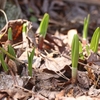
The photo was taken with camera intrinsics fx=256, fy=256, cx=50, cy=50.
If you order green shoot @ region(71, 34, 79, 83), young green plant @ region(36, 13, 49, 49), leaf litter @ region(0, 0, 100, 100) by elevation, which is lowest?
leaf litter @ region(0, 0, 100, 100)

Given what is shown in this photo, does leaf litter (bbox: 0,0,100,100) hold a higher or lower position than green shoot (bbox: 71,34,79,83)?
lower

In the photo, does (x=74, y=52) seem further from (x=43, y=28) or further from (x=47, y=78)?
(x=43, y=28)

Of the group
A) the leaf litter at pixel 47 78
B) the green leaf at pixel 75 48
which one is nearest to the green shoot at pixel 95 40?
the leaf litter at pixel 47 78

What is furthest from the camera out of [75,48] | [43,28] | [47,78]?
[43,28]

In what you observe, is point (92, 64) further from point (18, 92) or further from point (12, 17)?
point (12, 17)

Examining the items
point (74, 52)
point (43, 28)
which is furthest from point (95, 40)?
point (43, 28)

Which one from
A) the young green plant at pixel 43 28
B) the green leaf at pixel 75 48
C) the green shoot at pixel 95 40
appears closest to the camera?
the green leaf at pixel 75 48

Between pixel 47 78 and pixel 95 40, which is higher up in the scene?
pixel 95 40

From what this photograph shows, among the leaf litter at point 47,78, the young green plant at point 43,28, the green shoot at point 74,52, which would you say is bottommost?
the leaf litter at point 47,78

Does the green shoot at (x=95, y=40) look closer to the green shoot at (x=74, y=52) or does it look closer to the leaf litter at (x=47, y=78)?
the leaf litter at (x=47, y=78)

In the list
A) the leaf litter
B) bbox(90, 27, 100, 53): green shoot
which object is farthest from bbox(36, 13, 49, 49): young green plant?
bbox(90, 27, 100, 53): green shoot

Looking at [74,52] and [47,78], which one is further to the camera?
[47,78]

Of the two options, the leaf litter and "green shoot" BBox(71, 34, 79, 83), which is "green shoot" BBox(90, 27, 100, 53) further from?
"green shoot" BBox(71, 34, 79, 83)
